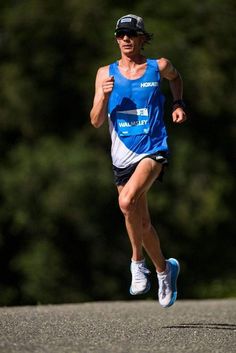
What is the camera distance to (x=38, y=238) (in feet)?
78.1

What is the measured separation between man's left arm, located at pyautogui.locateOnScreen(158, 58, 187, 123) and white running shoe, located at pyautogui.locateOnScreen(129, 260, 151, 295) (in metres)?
1.31

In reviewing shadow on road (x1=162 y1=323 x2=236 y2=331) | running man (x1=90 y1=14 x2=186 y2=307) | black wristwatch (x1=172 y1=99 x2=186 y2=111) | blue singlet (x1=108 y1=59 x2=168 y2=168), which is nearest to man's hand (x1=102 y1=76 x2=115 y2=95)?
running man (x1=90 y1=14 x2=186 y2=307)

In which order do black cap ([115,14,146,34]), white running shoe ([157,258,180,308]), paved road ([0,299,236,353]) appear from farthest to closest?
white running shoe ([157,258,180,308]), black cap ([115,14,146,34]), paved road ([0,299,236,353])

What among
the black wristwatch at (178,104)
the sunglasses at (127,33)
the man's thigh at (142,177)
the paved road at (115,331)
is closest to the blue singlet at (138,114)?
the man's thigh at (142,177)

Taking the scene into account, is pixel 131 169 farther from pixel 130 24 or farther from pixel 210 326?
pixel 210 326

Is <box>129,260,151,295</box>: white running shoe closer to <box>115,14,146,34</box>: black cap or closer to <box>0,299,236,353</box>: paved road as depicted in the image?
<box>0,299,236,353</box>: paved road

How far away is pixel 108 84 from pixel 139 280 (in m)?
1.74

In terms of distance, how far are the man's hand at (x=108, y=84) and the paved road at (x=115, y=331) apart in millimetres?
1920

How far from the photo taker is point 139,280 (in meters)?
9.35

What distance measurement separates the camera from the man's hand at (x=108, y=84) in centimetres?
881

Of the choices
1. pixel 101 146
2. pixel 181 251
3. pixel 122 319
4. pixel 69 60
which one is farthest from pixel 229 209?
pixel 122 319

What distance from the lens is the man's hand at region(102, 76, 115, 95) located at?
8812 millimetres

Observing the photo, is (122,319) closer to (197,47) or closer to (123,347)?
(123,347)

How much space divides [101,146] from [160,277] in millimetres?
14432
